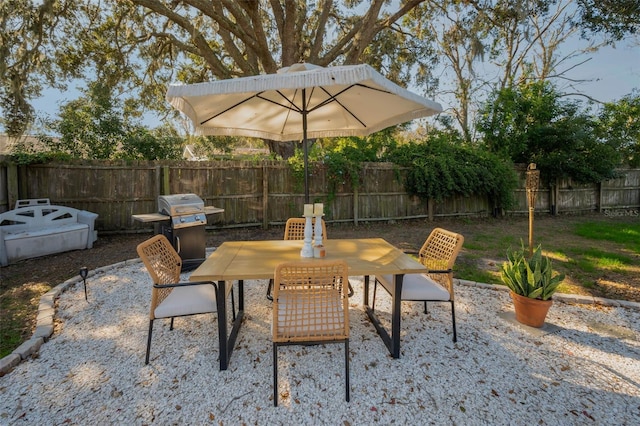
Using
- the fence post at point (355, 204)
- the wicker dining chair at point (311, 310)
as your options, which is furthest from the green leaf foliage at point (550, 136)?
the wicker dining chair at point (311, 310)

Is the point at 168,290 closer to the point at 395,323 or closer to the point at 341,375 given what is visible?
the point at 341,375

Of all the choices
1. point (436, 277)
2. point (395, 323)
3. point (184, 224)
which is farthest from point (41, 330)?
point (436, 277)

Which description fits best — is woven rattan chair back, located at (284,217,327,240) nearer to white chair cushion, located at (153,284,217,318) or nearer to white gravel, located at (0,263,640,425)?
white gravel, located at (0,263,640,425)

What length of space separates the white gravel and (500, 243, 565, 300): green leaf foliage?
1.09ft

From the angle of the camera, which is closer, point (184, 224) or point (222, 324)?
point (222, 324)

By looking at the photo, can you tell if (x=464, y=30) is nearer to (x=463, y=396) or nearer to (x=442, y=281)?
(x=442, y=281)

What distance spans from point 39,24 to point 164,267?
8252 millimetres

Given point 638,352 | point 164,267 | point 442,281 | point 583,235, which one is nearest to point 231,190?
point 164,267

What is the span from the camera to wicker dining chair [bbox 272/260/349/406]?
1.69m

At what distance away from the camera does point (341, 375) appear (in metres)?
1.98

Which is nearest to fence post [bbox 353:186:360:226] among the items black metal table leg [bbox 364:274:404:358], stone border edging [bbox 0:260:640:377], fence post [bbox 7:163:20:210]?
stone border edging [bbox 0:260:640:377]

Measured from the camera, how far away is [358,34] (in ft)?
27.1

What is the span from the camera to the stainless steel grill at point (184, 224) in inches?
153

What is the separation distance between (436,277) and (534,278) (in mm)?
767
